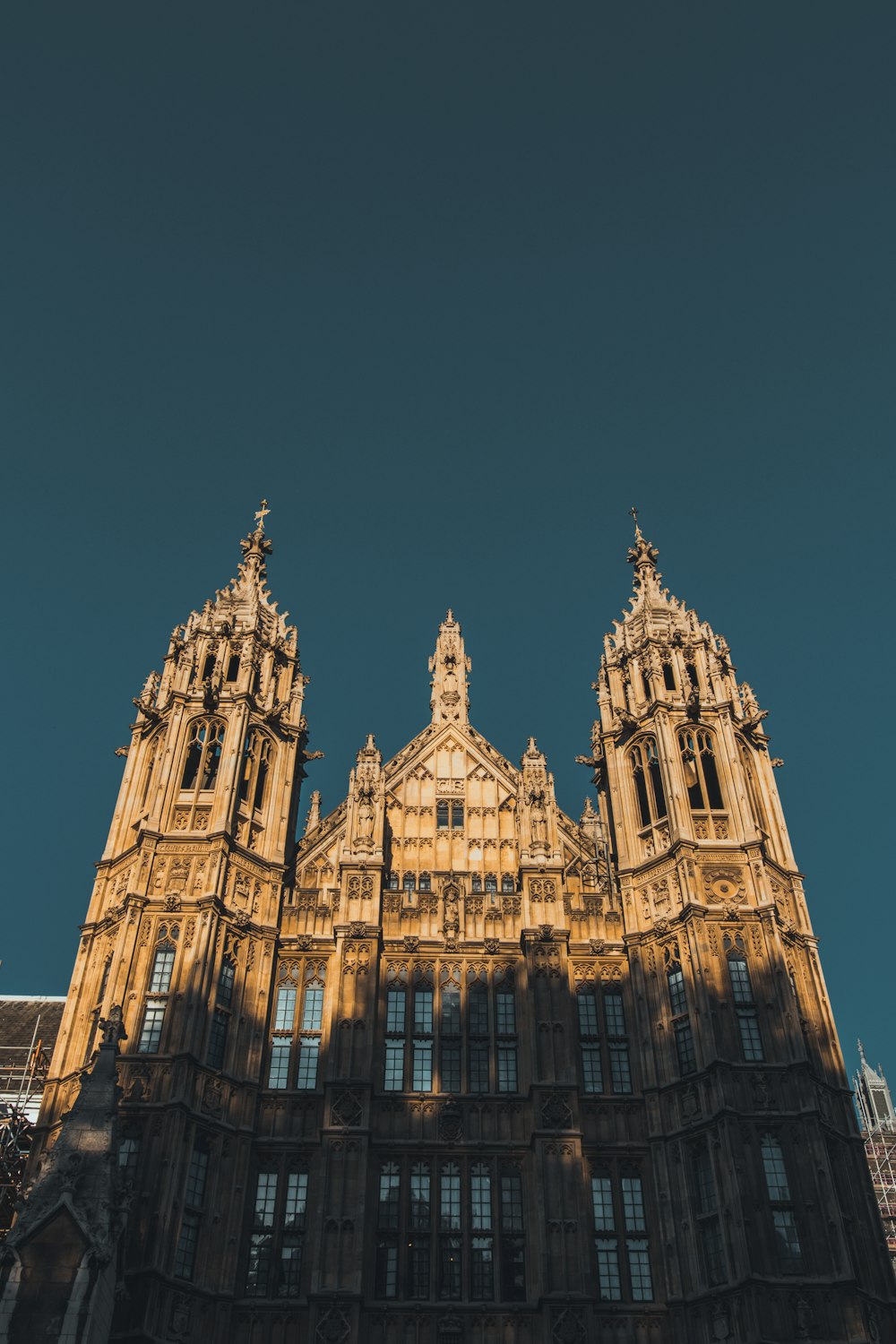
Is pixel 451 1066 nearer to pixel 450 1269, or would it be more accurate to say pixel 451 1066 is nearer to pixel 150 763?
pixel 450 1269

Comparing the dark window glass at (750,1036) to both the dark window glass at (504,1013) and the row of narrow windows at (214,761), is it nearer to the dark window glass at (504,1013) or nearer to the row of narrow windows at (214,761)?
the dark window glass at (504,1013)

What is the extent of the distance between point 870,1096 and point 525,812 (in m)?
59.2

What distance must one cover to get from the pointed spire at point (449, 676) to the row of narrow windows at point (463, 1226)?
1926 centimetres

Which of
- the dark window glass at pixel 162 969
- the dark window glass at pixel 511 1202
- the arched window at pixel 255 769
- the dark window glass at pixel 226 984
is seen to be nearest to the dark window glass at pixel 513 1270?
the dark window glass at pixel 511 1202

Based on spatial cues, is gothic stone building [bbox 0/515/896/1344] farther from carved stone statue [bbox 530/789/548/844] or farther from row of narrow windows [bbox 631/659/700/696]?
row of narrow windows [bbox 631/659/700/696]

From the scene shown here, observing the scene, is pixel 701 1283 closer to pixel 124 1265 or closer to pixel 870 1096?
pixel 124 1265

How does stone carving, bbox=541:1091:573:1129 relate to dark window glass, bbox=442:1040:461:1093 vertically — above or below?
below

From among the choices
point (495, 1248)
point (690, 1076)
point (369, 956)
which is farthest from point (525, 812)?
point (495, 1248)

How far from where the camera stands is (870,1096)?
87875 millimetres

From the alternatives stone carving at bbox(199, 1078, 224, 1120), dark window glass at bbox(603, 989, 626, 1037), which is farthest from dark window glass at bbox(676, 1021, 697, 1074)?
stone carving at bbox(199, 1078, 224, 1120)

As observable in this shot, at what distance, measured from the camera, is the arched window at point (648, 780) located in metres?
44.0

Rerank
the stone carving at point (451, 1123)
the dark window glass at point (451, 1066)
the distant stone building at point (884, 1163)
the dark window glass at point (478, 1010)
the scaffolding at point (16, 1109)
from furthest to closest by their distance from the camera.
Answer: the distant stone building at point (884, 1163), the dark window glass at point (478, 1010), the scaffolding at point (16, 1109), the dark window glass at point (451, 1066), the stone carving at point (451, 1123)

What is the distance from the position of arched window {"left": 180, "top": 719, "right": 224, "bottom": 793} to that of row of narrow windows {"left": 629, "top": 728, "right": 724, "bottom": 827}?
15.9 meters

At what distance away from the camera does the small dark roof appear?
49125 mm
